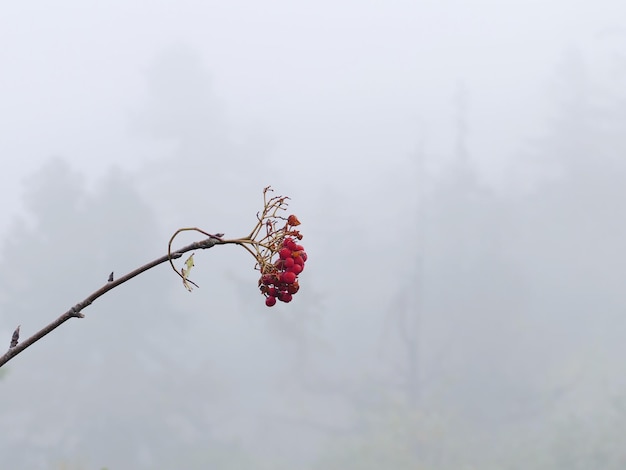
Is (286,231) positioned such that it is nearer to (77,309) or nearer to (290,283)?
(290,283)

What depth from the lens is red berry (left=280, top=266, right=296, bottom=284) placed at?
0.62 meters

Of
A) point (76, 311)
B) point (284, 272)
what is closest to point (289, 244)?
point (284, 272)

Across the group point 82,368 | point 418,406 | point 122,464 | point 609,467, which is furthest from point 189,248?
point 82,368

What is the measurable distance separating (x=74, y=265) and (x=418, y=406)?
7.24 metres

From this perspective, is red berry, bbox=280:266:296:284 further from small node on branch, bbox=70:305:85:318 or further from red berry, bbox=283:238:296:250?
small node on branch, bbox=70:305:85:318

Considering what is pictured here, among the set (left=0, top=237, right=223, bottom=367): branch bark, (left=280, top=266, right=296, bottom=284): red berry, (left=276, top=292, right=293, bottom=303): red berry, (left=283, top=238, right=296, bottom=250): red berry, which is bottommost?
(left=0, top=237, right=223, bottom=367): branch bark

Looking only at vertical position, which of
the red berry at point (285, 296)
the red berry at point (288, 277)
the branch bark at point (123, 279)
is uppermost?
the red berry at point (288, 277)

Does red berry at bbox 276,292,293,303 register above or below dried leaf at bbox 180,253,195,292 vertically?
above

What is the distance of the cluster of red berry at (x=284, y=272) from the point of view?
63 centimetres

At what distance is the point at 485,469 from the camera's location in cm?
1176

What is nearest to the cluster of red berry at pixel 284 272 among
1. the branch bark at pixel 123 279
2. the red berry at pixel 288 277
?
the red berry at pixel 288 277

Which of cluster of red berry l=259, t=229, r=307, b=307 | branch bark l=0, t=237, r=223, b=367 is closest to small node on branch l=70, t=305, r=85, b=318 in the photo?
branch bark l=0, t=237, r=223, b=367

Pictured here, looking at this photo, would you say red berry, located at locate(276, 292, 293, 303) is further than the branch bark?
Yes

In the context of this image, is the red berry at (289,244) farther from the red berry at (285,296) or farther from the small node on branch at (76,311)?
the small node on branch at (76,311)
